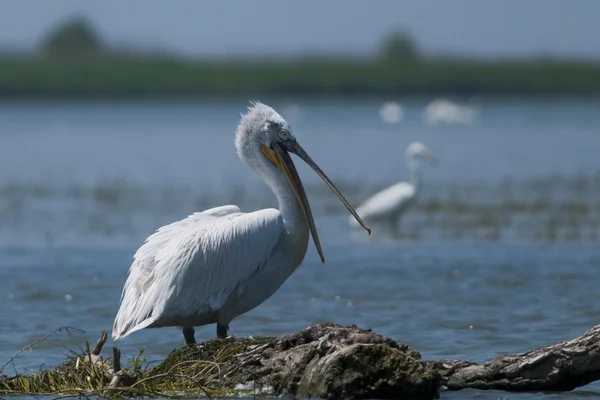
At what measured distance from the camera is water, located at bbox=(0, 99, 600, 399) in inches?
378

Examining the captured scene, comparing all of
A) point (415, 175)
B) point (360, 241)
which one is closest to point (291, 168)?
point (360, 241)

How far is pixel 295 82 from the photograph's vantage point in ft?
176

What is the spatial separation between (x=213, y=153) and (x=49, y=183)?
7.22 m

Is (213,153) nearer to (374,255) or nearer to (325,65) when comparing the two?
(374,255)

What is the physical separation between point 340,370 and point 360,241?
7.82m

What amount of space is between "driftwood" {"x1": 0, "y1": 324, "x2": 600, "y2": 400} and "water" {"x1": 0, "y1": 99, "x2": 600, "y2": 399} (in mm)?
143

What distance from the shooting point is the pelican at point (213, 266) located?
294 inches

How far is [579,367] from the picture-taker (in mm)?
6609

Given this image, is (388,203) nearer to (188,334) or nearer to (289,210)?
(289,210)

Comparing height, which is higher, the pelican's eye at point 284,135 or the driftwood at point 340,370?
the pelican's eye at point 284,135

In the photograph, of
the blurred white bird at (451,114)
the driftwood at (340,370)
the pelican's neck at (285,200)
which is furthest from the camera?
the blurred white bird at (451,114)

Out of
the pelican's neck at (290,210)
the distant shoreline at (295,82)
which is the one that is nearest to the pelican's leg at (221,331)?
the pelican's neck at (290,210)

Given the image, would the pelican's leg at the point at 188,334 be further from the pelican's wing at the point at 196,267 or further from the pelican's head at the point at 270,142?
the pelican's head at the point at 270,142

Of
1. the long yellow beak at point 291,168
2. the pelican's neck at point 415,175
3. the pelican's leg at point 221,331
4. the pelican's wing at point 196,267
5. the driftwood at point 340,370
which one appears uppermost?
the pelican's neck at point 415,175
